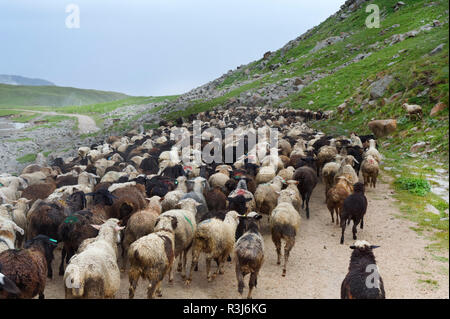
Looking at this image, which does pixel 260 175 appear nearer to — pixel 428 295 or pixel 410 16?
pixel 428 295

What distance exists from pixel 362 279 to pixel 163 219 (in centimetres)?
429

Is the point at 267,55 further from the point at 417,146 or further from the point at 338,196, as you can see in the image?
the point at 338,196

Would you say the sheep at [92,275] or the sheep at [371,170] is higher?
the sheep at [371,170]

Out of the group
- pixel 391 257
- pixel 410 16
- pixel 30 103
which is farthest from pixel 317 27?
pixel 30 103

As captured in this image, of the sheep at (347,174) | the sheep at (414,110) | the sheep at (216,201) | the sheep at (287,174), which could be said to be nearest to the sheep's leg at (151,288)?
the sheep at (216,201)

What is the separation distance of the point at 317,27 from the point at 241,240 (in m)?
68.7

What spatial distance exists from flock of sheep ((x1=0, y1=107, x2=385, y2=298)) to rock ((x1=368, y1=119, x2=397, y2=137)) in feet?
6.03

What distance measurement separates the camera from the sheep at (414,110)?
1558 cm

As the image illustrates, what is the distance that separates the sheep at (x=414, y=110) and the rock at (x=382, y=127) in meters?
Result: 1.17

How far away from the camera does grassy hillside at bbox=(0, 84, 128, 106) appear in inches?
5359

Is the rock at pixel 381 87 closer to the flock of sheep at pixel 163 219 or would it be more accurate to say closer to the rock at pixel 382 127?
the rock at pixel 382 127

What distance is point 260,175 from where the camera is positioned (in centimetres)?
1277

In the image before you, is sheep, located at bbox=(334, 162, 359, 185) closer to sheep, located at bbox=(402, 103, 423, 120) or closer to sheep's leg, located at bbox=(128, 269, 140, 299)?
sheep, located at bbox=(402, 103, 423, 120)

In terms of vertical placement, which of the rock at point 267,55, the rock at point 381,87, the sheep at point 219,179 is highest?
the rock at point 267,55
